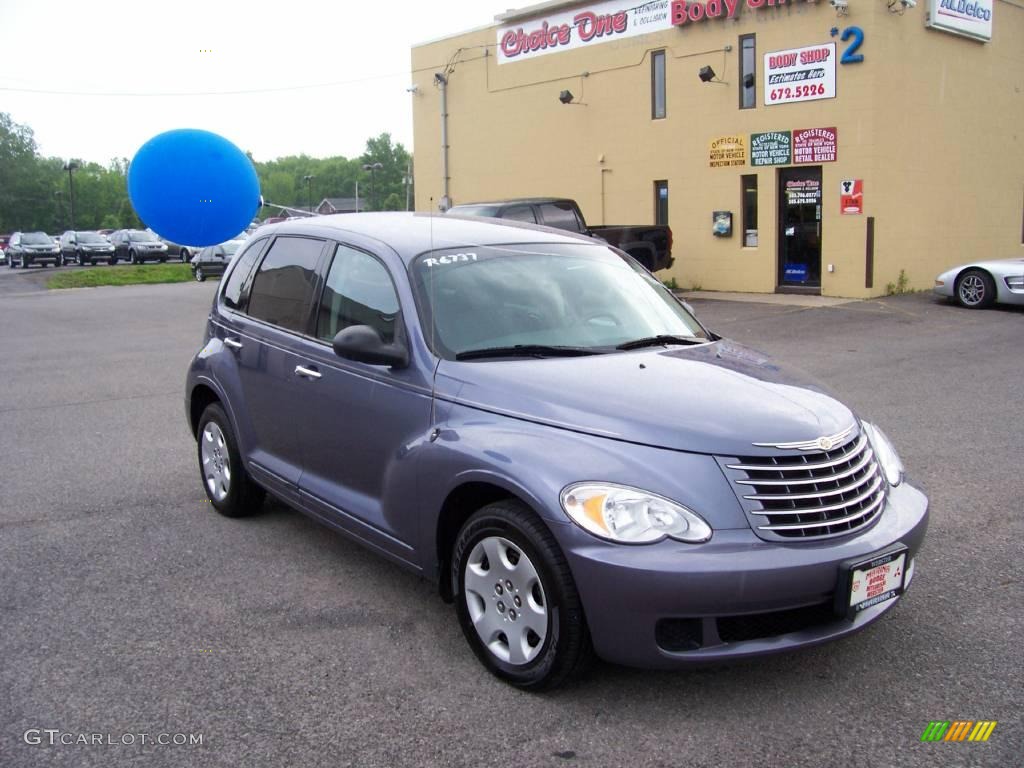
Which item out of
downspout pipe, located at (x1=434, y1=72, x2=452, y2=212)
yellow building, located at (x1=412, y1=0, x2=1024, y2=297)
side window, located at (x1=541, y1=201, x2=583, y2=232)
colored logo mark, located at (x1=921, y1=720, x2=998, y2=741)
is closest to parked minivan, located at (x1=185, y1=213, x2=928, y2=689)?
colored logo mark, located at (x1=921, y1=720, x2=998, y2=741)

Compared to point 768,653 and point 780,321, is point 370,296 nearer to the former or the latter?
point 768,653

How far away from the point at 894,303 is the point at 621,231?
524 centimetres

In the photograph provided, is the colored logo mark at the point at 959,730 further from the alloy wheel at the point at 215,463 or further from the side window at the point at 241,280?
the side window at the point at 241,280

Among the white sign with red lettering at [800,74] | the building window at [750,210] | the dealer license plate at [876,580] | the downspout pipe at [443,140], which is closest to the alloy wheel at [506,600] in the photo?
the dealer license plate at [876,580]

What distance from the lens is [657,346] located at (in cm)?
448

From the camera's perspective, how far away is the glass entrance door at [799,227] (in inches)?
773

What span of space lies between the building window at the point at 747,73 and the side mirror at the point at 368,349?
17.7 metres

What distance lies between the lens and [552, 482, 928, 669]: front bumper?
325cm

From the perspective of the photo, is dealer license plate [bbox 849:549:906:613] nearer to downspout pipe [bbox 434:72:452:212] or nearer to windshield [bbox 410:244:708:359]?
windshield [bbox 410:244:708:359]

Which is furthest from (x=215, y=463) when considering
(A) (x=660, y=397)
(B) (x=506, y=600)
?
(A) (x=660, y=397)

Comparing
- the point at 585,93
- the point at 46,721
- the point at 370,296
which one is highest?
the point at 585,93

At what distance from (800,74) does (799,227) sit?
2.97 m

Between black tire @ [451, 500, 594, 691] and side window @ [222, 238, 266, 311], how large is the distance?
269cm

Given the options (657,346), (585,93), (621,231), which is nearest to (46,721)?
(657,346)
